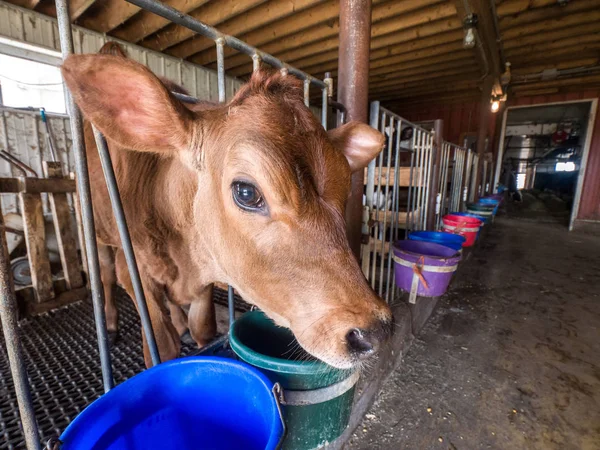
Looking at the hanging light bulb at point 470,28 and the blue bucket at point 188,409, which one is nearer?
the blue bucket at point 188,409

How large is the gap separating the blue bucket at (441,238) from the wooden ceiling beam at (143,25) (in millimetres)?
5478

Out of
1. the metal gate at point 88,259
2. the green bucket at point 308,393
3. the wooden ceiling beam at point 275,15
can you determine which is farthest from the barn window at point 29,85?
the green bucket at point 308,393

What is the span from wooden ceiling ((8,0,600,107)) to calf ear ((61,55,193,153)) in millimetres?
5645

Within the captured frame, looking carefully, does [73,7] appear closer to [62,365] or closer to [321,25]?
[321,25]

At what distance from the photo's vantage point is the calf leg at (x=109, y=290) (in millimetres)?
2850

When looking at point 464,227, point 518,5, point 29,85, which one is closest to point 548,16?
point 518,5

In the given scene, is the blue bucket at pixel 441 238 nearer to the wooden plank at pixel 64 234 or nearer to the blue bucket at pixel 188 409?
the blue bucket at pixel 188 409

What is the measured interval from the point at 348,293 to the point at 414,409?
6.29ft

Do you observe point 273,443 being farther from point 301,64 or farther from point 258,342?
point 301,64

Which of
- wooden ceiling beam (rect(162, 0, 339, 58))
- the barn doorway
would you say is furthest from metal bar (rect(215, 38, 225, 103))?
the barn doorway

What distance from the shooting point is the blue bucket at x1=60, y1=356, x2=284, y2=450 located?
1.02 metres

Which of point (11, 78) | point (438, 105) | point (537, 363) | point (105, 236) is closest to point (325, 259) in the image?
point (105, 236)

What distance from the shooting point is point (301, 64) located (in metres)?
9.45

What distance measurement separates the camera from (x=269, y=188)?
110cm
